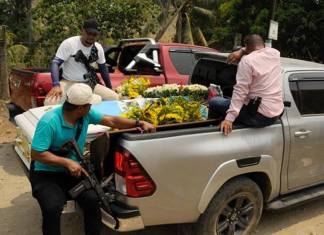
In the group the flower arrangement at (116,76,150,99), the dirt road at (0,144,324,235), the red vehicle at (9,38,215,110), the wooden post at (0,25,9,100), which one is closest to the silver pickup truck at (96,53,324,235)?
the dirt road at (0,144,324,235)

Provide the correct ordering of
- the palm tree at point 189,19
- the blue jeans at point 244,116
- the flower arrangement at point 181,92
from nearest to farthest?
the blue jeans at point 244,116
the flower arrangement at point 181,92
the palm tree at point 189,19

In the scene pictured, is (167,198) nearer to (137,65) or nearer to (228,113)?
(228,113)

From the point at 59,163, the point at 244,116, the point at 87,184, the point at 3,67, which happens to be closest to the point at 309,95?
the point at 244,116

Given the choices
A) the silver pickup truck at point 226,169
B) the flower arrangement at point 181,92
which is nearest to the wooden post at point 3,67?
the flower arrangement at point 181,92

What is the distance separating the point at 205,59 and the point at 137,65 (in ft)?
7.58

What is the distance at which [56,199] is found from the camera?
136 inches

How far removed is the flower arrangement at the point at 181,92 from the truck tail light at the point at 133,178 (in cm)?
178

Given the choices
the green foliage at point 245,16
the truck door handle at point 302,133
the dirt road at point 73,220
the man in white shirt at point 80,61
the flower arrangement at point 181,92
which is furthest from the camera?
the green foliage at point 245,16

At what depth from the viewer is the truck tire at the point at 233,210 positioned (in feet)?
12.7

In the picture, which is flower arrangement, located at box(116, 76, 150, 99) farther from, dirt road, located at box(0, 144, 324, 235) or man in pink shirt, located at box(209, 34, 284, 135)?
man in pink shirt, located at box(209, 34, 284, 135)

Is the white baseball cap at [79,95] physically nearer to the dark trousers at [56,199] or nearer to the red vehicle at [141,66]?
the dark trousers at [56,199]

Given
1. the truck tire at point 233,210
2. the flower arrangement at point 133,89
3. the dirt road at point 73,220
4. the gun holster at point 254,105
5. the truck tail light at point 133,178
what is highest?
the gun holster at point 254,105

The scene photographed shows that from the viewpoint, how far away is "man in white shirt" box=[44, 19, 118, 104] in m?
5.70

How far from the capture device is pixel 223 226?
4.04 metres
